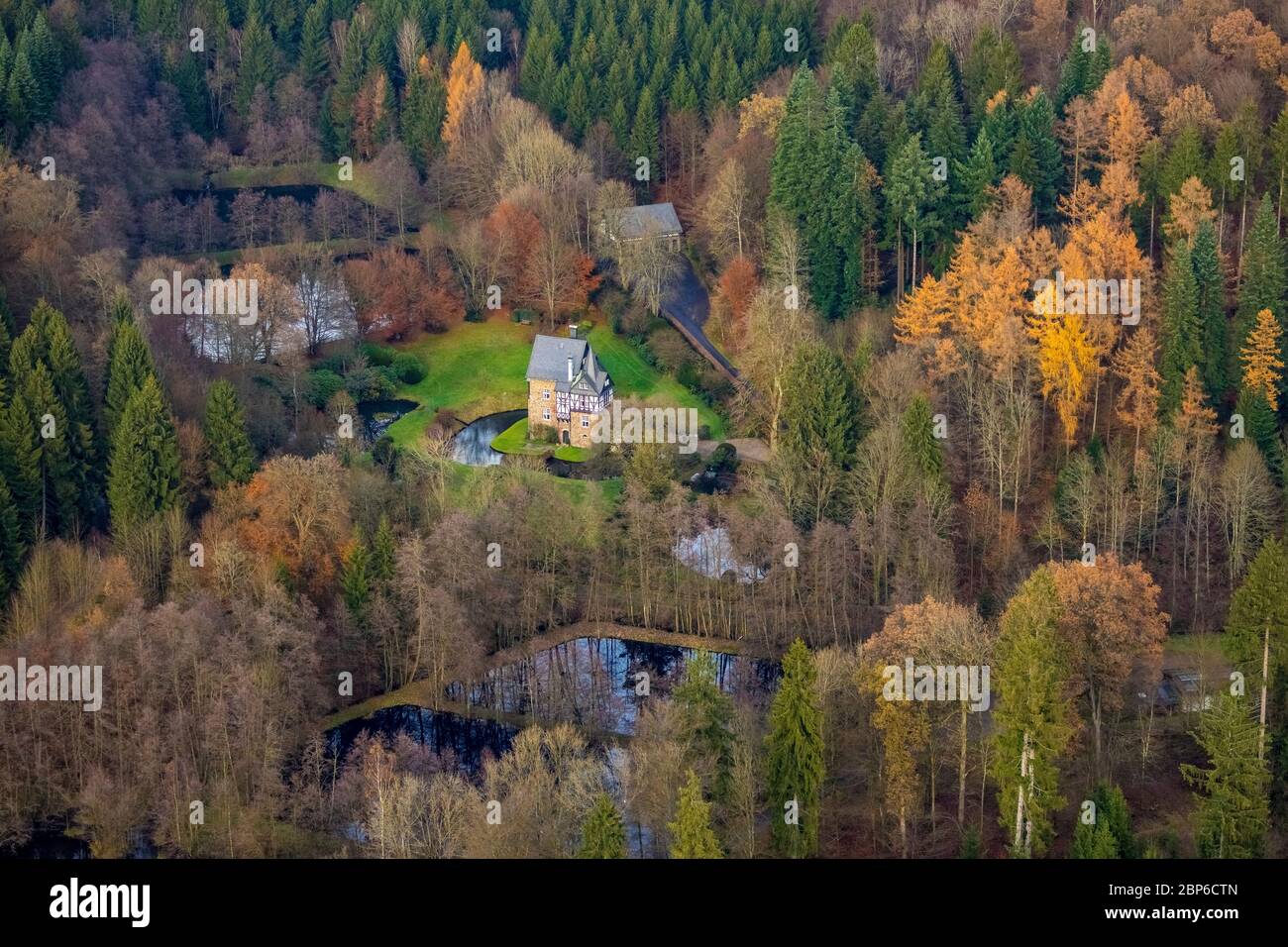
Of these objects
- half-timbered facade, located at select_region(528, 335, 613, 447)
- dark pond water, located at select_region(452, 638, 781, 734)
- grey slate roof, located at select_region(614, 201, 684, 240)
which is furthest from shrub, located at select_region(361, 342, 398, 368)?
dark pond water, located at select_region(452, 638, 781, 734)

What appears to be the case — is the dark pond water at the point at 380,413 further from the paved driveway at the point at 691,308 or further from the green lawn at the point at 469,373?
the paved driveway at the point at 691,308

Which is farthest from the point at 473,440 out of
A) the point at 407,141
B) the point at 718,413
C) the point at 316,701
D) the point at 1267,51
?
the point at 1267,51

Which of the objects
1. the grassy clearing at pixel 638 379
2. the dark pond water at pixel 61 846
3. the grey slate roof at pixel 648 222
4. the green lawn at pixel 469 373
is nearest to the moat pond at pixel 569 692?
the dark pond water at pixel 61 846

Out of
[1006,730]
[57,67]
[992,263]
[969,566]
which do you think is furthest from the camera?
[57,67]

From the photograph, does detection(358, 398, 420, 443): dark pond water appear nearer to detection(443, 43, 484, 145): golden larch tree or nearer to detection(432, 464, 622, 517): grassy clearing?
detection(432, 464, 622, 517): grassy clearing

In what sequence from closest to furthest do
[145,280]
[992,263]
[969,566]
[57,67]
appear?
[969,566] → [992,263] → [145,280] → [57,67]

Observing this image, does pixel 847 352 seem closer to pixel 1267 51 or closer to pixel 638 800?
pixel 1267 51

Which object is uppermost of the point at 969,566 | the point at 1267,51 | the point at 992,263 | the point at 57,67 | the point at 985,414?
the point at 57,67
